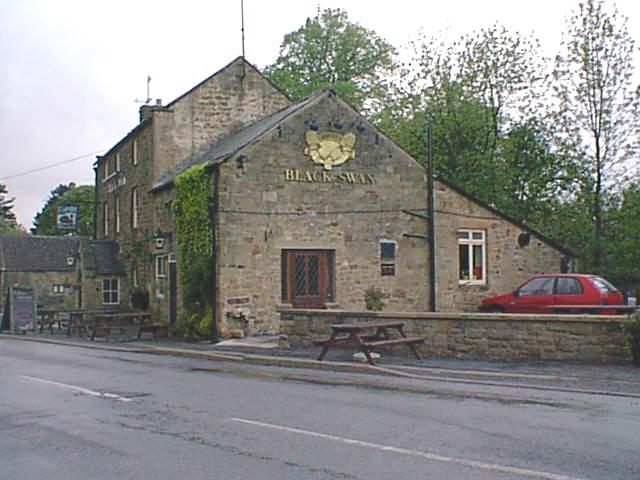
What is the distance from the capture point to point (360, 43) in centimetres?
5400

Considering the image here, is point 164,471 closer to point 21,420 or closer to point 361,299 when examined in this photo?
point 21,420

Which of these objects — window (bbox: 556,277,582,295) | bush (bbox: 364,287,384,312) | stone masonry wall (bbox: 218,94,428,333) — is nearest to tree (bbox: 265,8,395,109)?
stone masonry wall (bbox: 218,94,428,333)

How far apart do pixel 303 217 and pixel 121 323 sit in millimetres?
6890

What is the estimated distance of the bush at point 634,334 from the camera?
48.9ft

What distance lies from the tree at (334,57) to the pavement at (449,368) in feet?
108

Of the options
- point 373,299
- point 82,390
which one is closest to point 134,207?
point 373,299

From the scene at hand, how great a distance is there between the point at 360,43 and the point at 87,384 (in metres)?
42.7

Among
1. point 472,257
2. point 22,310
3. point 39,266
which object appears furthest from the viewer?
point 39,266

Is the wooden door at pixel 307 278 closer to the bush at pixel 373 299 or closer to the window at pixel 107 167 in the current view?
the bush at pixel 373 299

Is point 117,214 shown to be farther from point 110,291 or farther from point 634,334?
point 634,334

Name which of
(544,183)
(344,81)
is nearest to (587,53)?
(544,183)

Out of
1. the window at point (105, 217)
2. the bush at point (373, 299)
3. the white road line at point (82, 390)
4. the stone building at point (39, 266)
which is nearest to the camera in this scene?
the white road line at point (82, 390)

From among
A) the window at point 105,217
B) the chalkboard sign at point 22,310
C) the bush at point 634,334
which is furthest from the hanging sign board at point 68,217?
the bush at point 634,334

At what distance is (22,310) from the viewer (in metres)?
32.0
